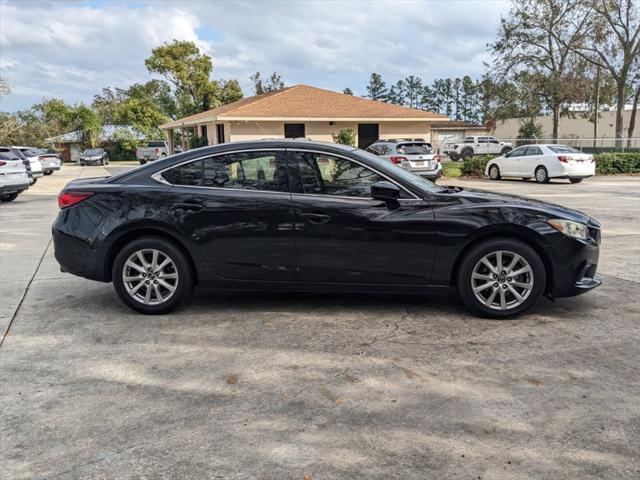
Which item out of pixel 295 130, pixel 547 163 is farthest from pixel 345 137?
pixel 547 163

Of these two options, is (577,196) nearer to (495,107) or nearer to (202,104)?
(495,107)

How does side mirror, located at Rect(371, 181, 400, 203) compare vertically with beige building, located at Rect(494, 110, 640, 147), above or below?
below

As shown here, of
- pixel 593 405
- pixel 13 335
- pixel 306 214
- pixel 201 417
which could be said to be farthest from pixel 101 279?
pixel 593 405

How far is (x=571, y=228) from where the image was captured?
505cm

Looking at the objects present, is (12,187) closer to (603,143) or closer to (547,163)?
(547,163)

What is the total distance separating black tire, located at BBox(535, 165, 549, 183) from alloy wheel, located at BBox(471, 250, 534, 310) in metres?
16.7

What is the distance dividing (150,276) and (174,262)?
0.89ft

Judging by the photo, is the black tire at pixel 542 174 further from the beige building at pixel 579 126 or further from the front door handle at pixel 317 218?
the beige building at pixel 579 126

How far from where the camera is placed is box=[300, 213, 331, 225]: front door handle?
5.02m

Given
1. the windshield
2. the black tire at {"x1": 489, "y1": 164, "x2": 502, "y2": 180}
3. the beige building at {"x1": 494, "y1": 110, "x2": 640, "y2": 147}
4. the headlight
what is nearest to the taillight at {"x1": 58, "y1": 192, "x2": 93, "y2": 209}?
the windshield

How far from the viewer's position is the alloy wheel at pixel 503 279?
500 centimetres

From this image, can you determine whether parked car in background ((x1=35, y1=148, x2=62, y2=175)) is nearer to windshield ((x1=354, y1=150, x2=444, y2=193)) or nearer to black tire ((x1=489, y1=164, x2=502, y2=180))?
black tire ((x1=489, y1=164, x2=502, y2=180))

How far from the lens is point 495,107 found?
42188mm

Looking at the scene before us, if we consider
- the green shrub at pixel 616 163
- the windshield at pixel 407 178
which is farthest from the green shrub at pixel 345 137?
the windshield at pixel 407 178
